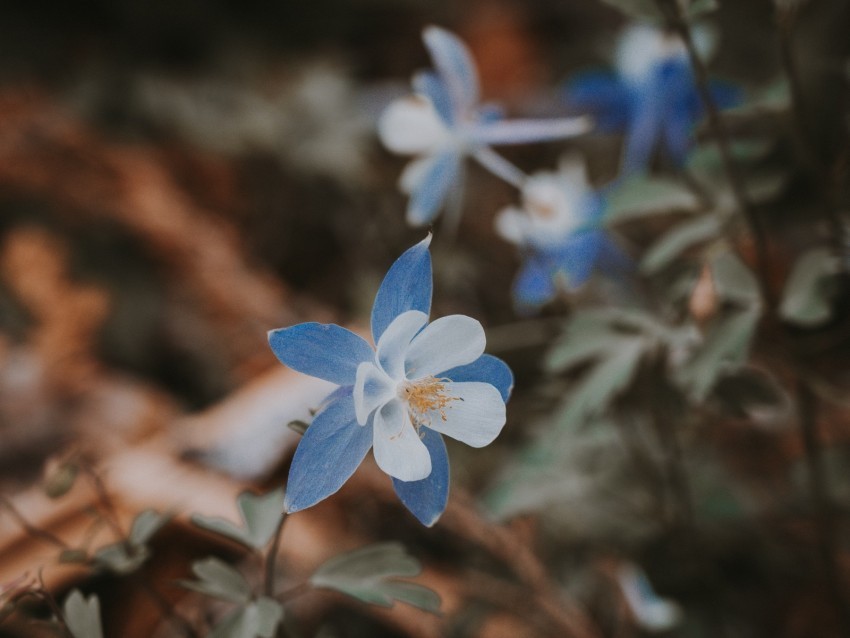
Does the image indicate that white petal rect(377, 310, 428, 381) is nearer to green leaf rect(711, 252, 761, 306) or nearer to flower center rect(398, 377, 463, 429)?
flower center rect(398, 377, 463, 429)

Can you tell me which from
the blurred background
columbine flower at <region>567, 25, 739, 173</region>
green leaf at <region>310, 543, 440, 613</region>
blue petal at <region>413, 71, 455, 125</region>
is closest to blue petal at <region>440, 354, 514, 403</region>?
green leaf at <region>310, 543, 440, 613</region>

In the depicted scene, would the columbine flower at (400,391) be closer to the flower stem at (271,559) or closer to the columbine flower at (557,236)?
the flower stem at (271,559)

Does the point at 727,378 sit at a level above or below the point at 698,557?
above

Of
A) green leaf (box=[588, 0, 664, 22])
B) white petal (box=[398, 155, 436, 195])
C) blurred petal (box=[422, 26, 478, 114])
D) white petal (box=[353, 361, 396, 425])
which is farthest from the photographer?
white petal (box=[398, 155, 436, 195])

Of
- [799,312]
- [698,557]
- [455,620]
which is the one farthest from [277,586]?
[799,312]

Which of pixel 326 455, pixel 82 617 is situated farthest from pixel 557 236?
pixel 82 617

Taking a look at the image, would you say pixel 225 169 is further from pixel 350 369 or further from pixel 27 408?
pixel 350 369

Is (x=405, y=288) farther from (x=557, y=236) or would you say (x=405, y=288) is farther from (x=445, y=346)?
(x=557, y=236)
